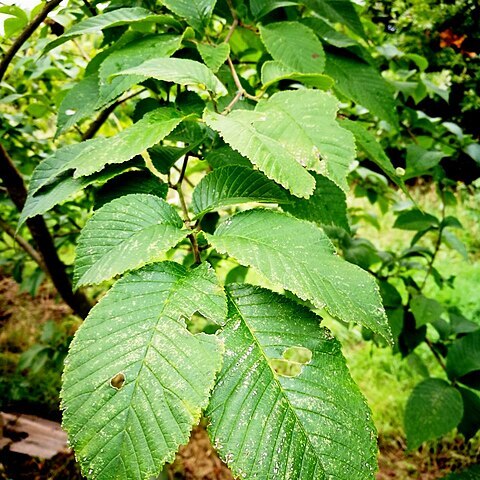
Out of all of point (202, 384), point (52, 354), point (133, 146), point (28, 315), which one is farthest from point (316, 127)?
point (28, 315)

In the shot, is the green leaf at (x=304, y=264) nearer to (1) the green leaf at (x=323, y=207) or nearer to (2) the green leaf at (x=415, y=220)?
(1) the green leaf at (x=323, y=207)

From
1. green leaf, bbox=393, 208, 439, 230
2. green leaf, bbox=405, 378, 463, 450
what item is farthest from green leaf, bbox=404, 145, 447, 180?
green leaf, bbox=405, 378, 463, 450

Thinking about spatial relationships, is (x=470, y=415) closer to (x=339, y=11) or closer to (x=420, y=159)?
(x=420, y=159)

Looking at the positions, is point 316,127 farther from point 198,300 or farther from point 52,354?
point 52,354

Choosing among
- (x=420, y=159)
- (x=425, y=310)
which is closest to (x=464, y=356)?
(x=425, y=310)

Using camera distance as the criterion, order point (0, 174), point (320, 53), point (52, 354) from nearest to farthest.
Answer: point (320, 53)
point (0, 174)
point (52, 354)

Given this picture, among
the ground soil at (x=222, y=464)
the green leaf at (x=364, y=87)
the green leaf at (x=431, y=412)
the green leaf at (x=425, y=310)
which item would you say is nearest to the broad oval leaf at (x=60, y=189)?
the green leaf at (x=364, y=87)
